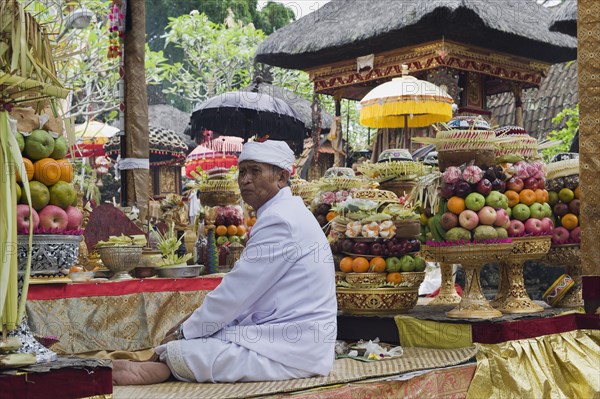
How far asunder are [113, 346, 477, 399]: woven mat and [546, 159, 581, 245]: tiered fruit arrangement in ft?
4.79

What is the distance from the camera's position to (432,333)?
4.52 meters

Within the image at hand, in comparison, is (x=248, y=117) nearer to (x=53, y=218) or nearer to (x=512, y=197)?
(x=512, y=197)

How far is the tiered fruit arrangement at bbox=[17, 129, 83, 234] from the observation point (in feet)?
10.9

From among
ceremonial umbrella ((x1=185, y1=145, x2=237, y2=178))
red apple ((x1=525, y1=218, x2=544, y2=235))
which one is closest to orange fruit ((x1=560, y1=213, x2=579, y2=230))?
red apple ((x1=525, y1=218, x2=544, y2=235))

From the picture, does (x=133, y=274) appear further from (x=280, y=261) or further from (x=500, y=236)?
(x=500, y=236)

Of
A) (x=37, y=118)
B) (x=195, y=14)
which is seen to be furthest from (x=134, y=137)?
(x=195, y=14)

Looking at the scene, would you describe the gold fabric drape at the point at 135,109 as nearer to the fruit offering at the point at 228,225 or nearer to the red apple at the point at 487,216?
the fruit offering at the point at 228,225

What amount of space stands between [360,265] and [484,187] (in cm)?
87

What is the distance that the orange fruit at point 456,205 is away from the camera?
453 cm

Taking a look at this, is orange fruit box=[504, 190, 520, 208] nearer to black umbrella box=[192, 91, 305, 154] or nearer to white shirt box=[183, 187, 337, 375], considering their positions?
white shirt box=[183, 187, 337, 375]

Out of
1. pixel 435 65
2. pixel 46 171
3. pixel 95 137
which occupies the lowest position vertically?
pixel 46 171

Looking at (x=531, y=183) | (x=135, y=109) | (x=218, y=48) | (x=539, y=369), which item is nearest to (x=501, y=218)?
(x=531, y=183)

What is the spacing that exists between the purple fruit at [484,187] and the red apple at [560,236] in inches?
38.1

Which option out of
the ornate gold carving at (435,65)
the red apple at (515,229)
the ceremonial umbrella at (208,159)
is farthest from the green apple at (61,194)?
the ceremonial umbrella at (208,159)
